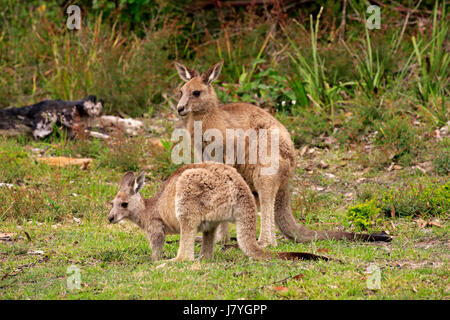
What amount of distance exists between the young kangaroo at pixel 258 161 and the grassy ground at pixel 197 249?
0.19m

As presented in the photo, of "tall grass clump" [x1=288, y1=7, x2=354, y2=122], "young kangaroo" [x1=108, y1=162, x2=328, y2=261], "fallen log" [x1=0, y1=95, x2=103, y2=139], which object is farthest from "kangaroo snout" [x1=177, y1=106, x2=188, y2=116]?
"tall grass clump" [x1=288, y1=7, x2=354, y2=122]

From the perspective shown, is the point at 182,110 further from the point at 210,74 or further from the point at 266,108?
the point at 266,108

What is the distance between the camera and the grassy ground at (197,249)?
4.99 meters

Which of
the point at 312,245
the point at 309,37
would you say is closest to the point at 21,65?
the point at 309,37

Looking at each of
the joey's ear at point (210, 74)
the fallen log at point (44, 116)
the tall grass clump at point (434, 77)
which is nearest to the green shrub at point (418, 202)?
the joey's ear at point (210, 74)

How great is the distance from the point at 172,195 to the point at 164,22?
8010mm

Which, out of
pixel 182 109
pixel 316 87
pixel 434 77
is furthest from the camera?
pixel 316 87

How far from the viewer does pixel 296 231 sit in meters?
6.89

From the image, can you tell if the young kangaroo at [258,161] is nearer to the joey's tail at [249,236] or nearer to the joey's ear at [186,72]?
the joey's ear at [186,72]

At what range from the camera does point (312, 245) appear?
6.48m

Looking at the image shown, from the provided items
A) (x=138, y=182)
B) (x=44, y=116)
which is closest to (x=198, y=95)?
(x=138, y=182)

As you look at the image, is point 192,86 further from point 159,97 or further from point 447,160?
point 159,97

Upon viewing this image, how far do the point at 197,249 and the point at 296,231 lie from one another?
3.64 ft

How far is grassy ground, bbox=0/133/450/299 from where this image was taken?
4992 millimetres
